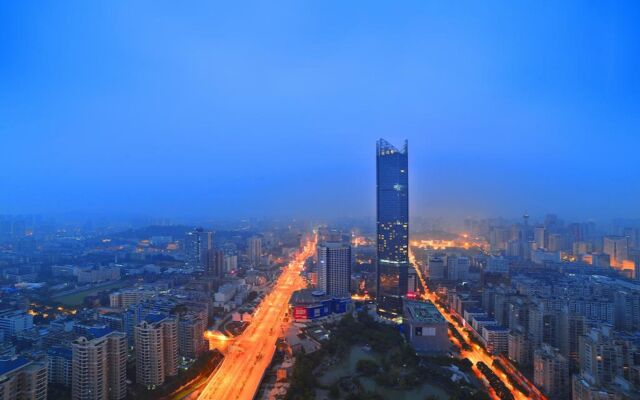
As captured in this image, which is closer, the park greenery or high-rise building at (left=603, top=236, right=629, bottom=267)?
the park greenery

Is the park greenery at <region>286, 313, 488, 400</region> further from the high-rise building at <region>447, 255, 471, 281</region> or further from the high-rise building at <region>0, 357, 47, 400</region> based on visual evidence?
the high-rise building at <region>447, 255, 471, 281</region>

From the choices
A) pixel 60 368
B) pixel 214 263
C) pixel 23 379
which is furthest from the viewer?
pixel 214 263

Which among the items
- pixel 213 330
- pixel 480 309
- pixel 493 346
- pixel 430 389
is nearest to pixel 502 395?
pixel 430 389

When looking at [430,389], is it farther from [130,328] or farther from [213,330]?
[130,328]

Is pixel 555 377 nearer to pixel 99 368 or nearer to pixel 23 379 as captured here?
pixel 99 368

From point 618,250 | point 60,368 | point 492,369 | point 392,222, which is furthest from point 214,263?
point 618,250

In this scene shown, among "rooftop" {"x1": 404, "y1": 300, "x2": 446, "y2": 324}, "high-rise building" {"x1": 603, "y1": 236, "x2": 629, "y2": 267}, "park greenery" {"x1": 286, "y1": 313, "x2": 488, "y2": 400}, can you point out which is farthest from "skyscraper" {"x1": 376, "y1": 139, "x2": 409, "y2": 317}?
"high-rise building" {"x1": 603, "y1": 236, "x2": 629, "y2": 267}

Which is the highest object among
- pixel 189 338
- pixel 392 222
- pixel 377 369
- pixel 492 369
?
pixel 392 222
